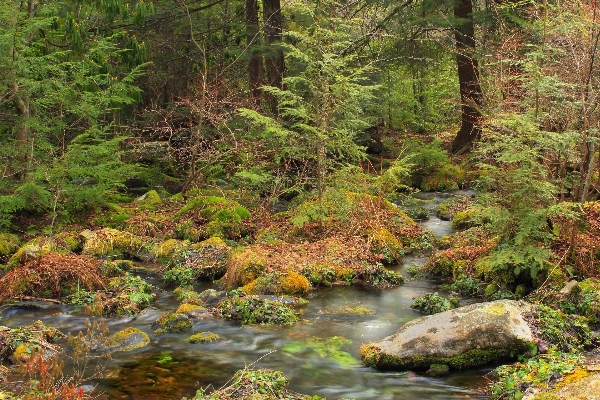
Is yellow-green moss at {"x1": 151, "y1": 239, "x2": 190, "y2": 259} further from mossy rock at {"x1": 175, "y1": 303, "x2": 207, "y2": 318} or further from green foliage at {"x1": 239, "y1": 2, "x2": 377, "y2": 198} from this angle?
mossy rock at {"x1": 175, "y1": 303, "x2": 207, "y2": 318}

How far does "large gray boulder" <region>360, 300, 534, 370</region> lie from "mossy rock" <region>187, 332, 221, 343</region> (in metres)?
2.04

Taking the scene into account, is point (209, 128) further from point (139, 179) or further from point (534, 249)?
point (534, 249)

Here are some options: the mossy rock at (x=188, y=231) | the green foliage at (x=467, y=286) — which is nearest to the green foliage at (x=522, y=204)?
the green foliage at (x=467, y=286)

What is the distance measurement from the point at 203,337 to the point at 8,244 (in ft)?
20.6

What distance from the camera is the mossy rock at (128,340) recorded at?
7371 millimetres

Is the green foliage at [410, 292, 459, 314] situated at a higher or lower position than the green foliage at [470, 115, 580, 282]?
lower

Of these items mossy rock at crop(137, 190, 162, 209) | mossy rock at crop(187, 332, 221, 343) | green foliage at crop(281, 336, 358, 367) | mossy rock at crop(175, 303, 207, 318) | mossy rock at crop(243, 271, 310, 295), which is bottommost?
green foliage at crop(281, 336, 358, 367)

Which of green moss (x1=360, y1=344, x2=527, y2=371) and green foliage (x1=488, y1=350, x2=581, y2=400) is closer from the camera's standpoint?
green foliage (x1=488, y1=350, x2=581, y2=400)

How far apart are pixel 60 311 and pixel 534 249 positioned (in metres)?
7.22

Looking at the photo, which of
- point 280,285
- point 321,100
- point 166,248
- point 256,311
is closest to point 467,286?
point 280,285

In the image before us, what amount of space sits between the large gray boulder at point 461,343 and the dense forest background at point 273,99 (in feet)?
7.94

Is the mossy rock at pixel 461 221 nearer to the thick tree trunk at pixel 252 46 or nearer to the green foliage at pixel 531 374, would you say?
the green foliage at pixel 531 374

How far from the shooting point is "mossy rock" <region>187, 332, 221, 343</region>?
7.73 m

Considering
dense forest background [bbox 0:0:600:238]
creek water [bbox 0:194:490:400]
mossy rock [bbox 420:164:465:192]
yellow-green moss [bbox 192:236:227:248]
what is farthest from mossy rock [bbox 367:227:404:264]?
mossy rock [bbox 420:164:465:192]
